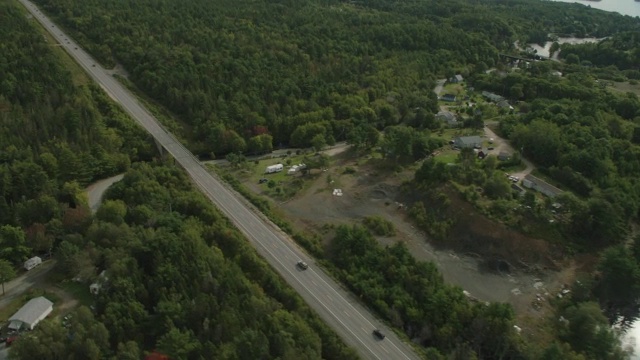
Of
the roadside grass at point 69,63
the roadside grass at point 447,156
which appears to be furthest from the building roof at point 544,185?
the roadside grass at point 69,63

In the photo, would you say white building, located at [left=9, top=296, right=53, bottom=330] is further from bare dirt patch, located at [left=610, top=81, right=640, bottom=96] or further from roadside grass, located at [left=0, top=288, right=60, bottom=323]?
bare dirt patch, located at [left=610, top=81, right=640, bottom=96]

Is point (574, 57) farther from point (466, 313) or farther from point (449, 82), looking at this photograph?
Answer: point (466, 313)

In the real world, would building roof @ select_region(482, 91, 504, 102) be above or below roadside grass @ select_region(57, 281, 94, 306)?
above

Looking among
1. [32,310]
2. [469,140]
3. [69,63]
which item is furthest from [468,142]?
[69,63]

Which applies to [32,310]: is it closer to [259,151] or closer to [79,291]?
[79,291]

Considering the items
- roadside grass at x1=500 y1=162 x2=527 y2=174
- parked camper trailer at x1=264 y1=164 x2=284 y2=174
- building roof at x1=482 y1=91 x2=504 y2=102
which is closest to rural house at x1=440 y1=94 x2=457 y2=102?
building roof at x1=482 y1=91 x2=504 y2=102

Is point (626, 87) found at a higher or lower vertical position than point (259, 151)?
higher

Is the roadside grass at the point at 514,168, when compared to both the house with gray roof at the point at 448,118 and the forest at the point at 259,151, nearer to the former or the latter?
the forest at the point at 259,151
